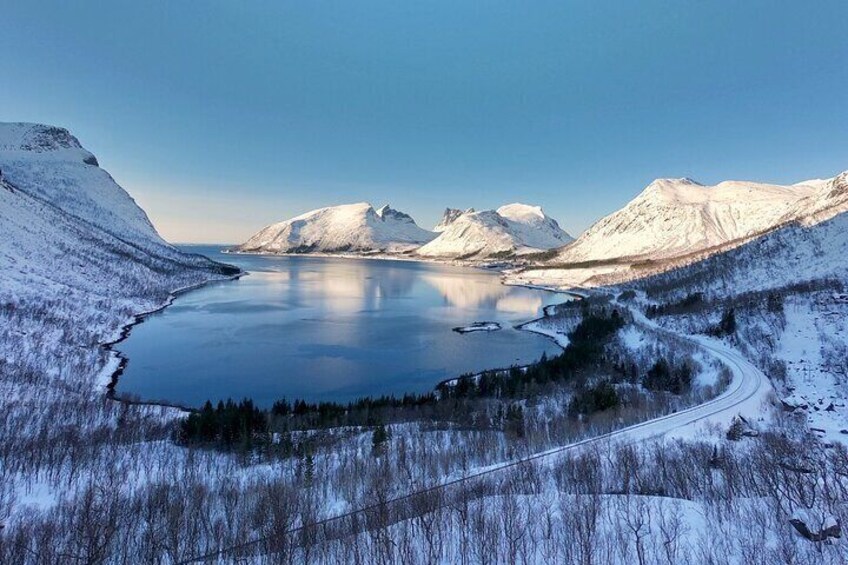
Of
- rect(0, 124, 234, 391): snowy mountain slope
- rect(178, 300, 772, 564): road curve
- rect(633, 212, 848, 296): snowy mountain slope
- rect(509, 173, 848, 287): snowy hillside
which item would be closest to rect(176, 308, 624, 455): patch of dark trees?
rect(178, 300, 772, 564): road curve

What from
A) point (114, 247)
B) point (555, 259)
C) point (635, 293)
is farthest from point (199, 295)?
point (555, 259)

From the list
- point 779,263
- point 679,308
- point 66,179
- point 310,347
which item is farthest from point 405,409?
point 66,179

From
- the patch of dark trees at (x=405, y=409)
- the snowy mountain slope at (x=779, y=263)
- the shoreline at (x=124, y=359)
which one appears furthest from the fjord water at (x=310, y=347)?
the snowy mountain slope at (x=779, y=263)

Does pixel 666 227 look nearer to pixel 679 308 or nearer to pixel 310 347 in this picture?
pixel 679 308

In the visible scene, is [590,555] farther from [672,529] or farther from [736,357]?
[736,357]

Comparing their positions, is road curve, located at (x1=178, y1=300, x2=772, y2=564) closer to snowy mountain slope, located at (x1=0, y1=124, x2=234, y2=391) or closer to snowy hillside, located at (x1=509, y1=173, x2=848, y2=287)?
snowy mountain slope, located at (x1=0, y1=124, x2=234, y2=391)
